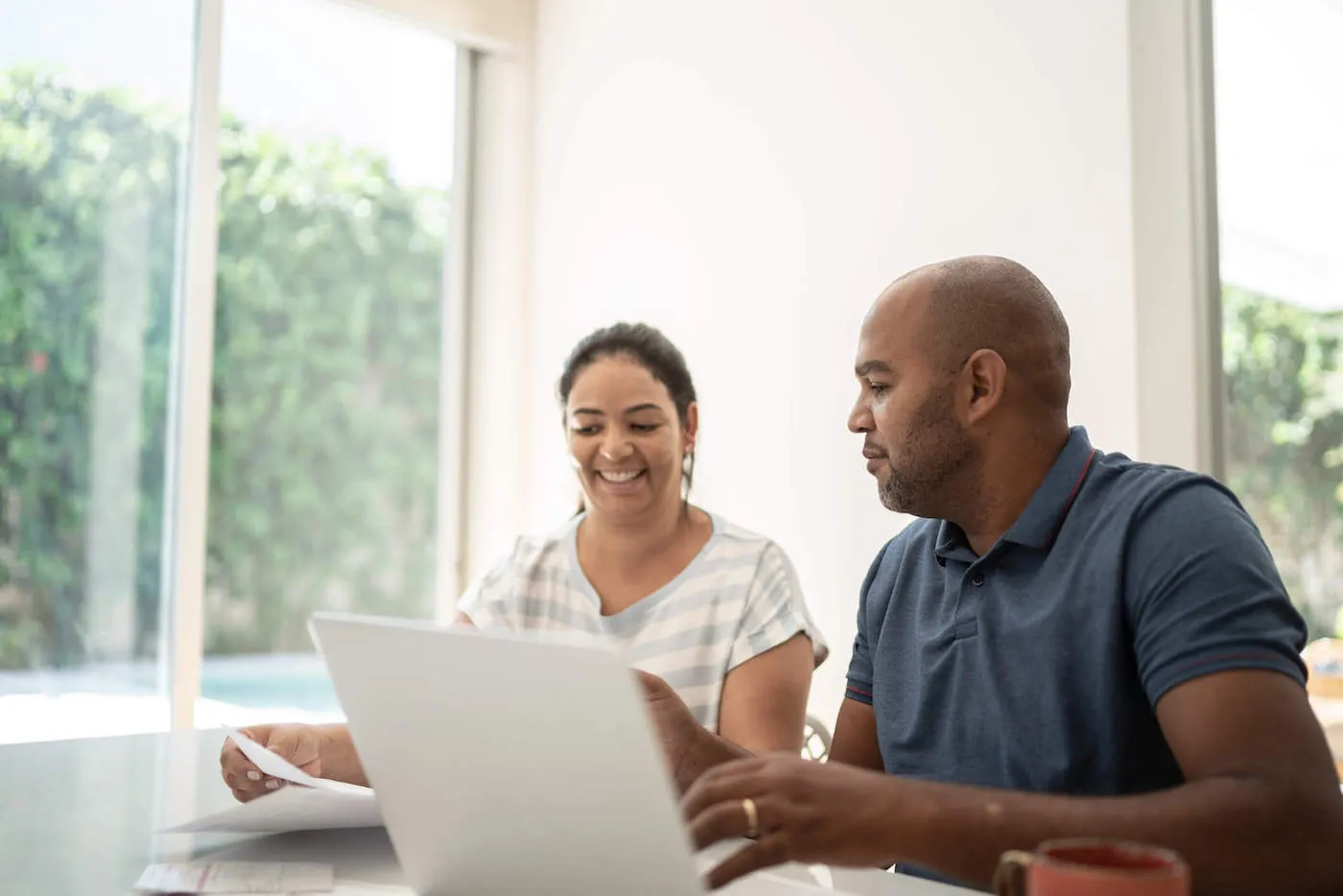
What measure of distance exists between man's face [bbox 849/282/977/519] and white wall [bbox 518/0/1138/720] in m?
1.20

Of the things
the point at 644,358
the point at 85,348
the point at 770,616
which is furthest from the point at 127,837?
the point at 85,348

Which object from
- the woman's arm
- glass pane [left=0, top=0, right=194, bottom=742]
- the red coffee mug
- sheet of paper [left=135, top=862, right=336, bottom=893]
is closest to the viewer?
A: the red coffee mug

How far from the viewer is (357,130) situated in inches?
144

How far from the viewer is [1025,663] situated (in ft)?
4.01

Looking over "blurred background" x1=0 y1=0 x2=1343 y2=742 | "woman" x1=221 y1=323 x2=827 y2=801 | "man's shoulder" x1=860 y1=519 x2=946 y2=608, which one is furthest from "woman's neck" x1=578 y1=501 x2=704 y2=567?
"blurred background" x1=0 y1=0 x2=1343 y2=742

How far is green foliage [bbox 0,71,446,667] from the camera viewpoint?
3.02m

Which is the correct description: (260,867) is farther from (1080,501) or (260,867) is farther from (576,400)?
(576,400)

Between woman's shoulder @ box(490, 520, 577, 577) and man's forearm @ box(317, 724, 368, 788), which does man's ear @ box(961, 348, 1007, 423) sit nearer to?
man's forearm @ box(317, 724, 368, 788)

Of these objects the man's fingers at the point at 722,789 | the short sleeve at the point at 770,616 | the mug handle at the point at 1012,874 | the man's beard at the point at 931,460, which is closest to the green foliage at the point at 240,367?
the short sleeve at the point at 770,616

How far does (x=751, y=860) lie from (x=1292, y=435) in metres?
1.91

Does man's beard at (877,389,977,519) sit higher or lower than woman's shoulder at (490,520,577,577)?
higher

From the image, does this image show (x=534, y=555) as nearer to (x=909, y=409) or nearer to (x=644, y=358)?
(x=644, y=358)

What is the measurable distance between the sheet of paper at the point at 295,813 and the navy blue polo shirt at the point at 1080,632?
1.84 feet

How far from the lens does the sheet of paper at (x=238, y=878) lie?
959mm
